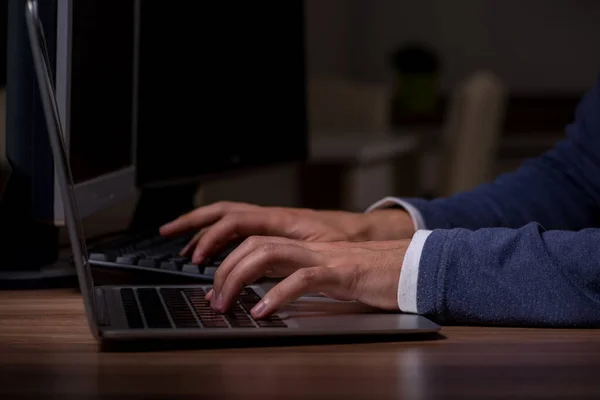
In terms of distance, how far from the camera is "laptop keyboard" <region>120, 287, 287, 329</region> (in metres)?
0.74

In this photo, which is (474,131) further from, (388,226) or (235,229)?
(235,229)

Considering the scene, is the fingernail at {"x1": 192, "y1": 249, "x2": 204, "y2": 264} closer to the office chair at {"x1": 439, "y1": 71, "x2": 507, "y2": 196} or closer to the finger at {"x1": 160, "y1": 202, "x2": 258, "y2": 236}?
the finger at {"x1": 160, "y1": 202, "x2": 258, "y2": 236}

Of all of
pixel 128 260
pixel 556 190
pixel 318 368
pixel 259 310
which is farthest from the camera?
pixel 556 190

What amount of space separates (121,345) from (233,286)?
104 millimetres

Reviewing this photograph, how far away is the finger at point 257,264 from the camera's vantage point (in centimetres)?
78

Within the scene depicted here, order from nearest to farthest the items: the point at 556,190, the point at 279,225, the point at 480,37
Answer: the point at 279,225 < the point at 556,190 < the point at 480,37

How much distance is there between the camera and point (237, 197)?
13.3 feet

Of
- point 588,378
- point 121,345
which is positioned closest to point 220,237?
point 121,345

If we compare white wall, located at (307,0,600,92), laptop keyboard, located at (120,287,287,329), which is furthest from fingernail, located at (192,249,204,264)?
white wall, located at (307,0,600,92)

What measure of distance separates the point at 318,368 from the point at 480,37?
5.32 m

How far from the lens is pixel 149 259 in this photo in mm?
992

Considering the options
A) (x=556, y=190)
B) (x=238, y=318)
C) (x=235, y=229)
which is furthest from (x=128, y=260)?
(x=556, y=190)

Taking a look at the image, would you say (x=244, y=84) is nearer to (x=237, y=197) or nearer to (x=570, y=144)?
(x=570, y=144)

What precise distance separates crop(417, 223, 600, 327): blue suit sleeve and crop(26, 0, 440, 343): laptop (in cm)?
4
